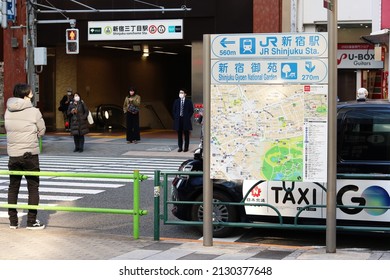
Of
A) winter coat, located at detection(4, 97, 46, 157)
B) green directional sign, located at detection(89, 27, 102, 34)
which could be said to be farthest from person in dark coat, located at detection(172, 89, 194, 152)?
winter coat, located at detection(4, 97, 46, 157)

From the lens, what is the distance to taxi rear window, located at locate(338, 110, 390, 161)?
9797 millimetres

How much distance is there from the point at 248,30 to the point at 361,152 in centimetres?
2052

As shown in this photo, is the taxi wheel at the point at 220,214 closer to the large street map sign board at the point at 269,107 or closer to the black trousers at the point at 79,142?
the large street map sign board at the point at 269,107

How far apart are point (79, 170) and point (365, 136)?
11347 millimetres

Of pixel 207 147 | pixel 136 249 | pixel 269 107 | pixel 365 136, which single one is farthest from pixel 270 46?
pixel 136 249

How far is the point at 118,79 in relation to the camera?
38.9 m

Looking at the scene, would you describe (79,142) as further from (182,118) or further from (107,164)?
(107,164)

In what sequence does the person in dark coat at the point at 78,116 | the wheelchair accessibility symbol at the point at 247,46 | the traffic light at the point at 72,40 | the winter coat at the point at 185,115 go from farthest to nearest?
1. the traffic light at the point at 72,40
2. the winter coat at the point at 185,115
3. the person in dark coat at the point at 78,116
4. the wheelchair accessibility symbol at the point at 247,46

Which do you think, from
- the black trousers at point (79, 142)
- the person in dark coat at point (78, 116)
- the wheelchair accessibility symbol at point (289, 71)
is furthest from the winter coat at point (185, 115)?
the wheelchair accessibility symbol at point (289, 71)

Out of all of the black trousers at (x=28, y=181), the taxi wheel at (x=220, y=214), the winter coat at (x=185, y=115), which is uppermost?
the winter coat at (x=185, y=115)

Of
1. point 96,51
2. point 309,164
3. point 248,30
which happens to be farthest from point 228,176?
point 96,51

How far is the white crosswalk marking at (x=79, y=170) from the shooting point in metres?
14.9

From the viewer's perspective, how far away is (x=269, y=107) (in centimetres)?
900

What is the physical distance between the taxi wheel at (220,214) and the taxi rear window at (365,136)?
155cm
